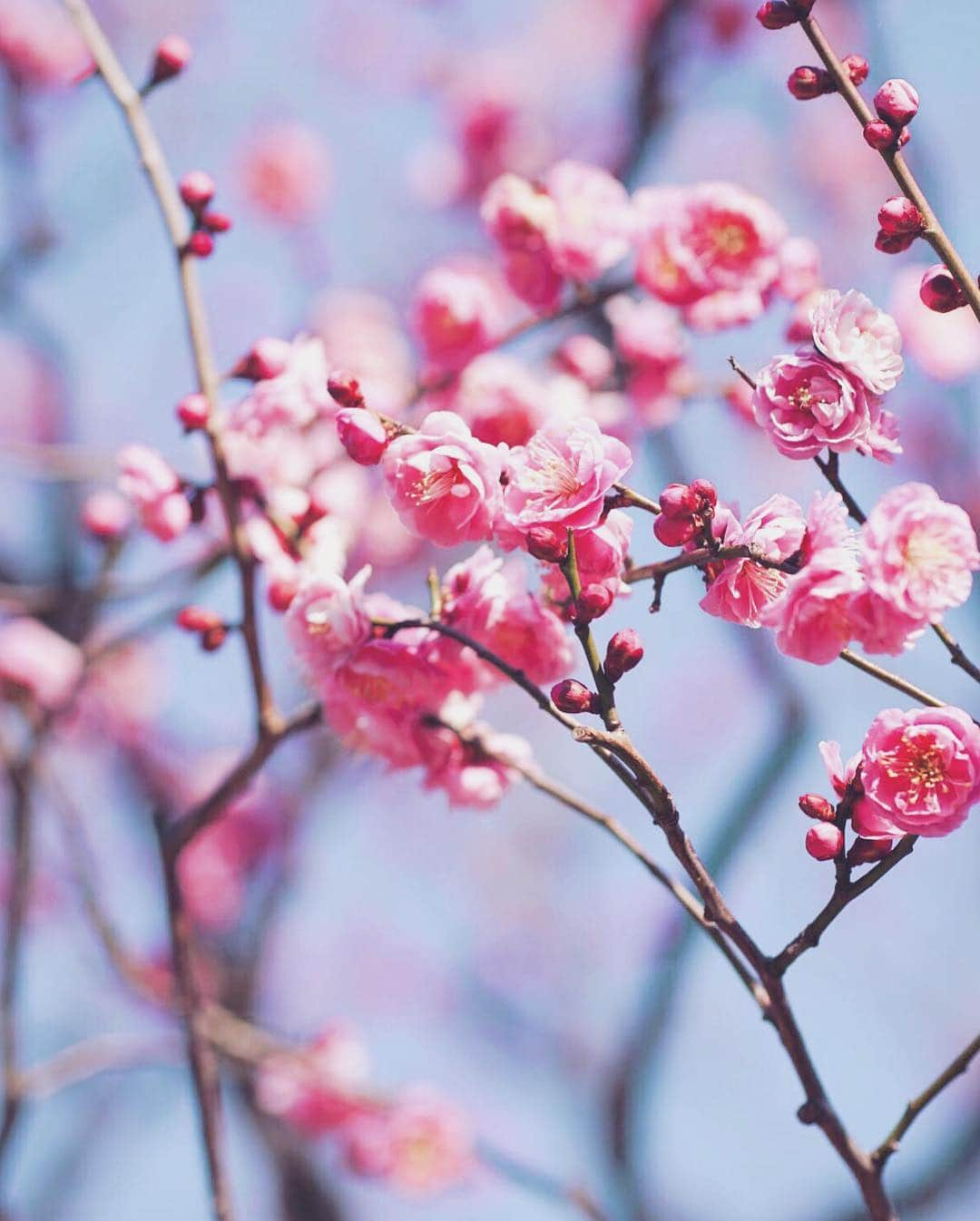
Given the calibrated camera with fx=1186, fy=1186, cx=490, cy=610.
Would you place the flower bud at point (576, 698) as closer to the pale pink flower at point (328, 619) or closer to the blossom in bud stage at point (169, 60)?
the pale pink flower at point (328, 619)

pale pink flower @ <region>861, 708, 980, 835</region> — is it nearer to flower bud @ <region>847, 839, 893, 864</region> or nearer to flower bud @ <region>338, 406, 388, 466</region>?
flower bud @ <region>847, 839, 893, 864</region>

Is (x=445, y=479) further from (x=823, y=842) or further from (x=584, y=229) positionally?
(x=584, y=229)

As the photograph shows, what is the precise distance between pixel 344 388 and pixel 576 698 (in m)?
0.40

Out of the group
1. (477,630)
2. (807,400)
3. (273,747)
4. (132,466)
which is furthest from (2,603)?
(807,400)

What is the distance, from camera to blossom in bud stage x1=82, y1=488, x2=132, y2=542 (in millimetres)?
2035

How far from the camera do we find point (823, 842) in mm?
1033

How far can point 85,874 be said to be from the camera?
202 cm

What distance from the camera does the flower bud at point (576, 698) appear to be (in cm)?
102

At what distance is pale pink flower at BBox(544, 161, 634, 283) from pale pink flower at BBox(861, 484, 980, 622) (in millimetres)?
1139

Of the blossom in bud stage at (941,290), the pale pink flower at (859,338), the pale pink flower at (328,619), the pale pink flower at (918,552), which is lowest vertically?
the pale pink flower at (328,619)

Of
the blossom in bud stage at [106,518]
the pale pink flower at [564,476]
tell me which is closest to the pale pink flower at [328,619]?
the pale pink flower at [564,476]

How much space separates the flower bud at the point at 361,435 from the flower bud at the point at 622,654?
0.30 metres

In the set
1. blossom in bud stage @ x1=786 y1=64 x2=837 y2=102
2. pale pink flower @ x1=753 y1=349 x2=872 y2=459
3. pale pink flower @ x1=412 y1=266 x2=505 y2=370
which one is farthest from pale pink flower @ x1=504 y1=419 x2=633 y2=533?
pale pink flower @ x1=412 y1=266 x2=505 y2=370

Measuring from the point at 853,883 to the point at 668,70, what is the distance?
3098 millimetres
